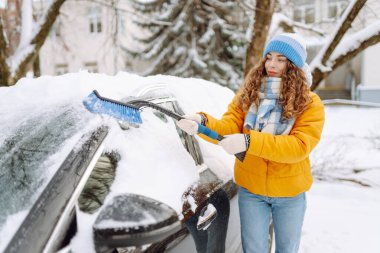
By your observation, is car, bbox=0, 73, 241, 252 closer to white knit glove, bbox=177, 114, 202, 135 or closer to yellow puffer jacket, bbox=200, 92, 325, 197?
white knit glove, bbox=177, 114, 202, 135

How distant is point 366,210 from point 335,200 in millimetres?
551

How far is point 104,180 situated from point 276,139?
0.86 metres

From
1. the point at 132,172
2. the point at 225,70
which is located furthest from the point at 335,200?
the point at 225,70

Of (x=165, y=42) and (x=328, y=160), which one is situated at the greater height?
(x=165, y=42)

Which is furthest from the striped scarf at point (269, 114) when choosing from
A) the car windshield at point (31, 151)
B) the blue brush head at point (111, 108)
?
the car windshield at point (31, 151)

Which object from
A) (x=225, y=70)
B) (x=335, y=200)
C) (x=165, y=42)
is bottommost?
(x=335, y=200)

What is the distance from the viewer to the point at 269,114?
2141mm

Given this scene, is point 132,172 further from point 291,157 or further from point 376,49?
point 376,49

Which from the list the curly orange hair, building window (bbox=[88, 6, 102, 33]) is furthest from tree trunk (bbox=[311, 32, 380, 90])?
building window (bbox=[88, 6, 102, 33])

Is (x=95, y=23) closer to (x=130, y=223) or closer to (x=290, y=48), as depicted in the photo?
(x=290, y=48)

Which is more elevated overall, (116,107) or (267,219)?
(116,107)

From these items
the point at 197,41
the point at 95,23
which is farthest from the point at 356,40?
the point at 95,23

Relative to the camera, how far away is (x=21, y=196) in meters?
1.36

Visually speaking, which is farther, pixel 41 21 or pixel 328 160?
pixel 328 160
